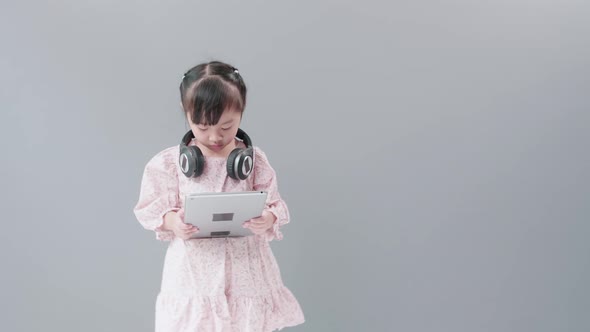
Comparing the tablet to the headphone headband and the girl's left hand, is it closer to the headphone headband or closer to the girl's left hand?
the girl's left hand

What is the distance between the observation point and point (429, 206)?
2533 mm

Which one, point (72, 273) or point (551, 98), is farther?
point (551, 98)

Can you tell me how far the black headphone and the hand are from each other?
0.37ft

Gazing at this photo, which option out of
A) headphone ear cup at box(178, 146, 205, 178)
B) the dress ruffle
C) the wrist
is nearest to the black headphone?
headphone ear cup at box(178, 146, 205, 178)

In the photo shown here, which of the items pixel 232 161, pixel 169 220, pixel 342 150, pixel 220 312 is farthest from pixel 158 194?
pixel 342 150

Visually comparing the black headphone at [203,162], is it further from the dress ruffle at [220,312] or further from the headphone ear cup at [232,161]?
the dress ruffle at [220,312]

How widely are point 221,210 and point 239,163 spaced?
15 centimetres

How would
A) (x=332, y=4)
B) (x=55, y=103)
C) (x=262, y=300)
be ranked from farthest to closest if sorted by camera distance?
1. (x=332, y=4)
2. (x=55, y=103)
3. (x=262, y=300)

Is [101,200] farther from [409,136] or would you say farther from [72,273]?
[409,136]

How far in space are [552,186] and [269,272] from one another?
1.25m

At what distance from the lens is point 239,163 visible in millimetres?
1785

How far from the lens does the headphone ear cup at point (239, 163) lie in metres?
1.78

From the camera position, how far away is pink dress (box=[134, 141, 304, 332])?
1818 millimetres

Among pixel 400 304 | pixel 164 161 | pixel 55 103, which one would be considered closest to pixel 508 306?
pixel 400 304
